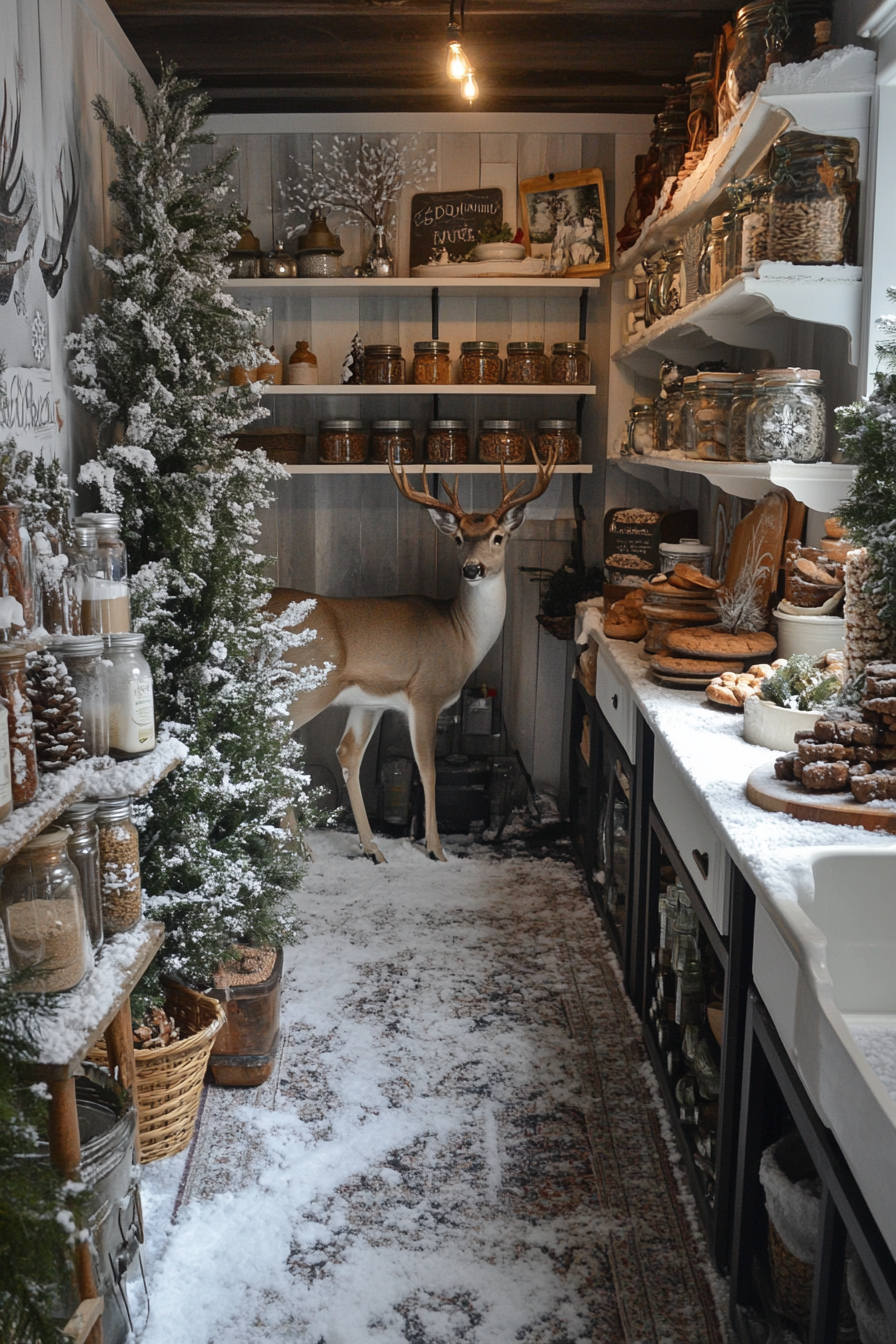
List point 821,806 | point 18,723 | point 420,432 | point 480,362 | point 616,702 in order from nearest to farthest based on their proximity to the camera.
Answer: point 18,723 < point 821,806 < point 616,702 < point 480,362 < point 420,432

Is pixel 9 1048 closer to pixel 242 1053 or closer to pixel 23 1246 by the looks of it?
pixel 23 1246

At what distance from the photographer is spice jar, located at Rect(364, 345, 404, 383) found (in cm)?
413

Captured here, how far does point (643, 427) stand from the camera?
147 inches

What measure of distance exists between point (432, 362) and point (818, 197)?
1973mm

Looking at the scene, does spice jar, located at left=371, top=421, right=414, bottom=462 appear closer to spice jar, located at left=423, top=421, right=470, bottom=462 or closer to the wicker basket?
spice jar, located at left=423, top=421, right=470, bottom=462

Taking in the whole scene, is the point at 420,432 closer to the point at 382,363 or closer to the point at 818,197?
the point at 382,363

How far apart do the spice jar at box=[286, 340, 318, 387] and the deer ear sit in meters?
0.67

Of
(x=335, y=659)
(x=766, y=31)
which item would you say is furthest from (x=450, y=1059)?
(x=766, y=31)

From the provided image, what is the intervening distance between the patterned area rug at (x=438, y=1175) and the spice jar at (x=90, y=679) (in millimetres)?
Result: 980


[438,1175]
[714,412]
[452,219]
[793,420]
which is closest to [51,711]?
[438,1175]

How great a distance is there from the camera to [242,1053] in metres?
2.66

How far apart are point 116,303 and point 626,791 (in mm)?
1766

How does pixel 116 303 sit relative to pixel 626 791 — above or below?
above

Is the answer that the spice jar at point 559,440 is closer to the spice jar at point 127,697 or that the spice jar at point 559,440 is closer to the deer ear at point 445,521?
the deer ear at point 445,521
